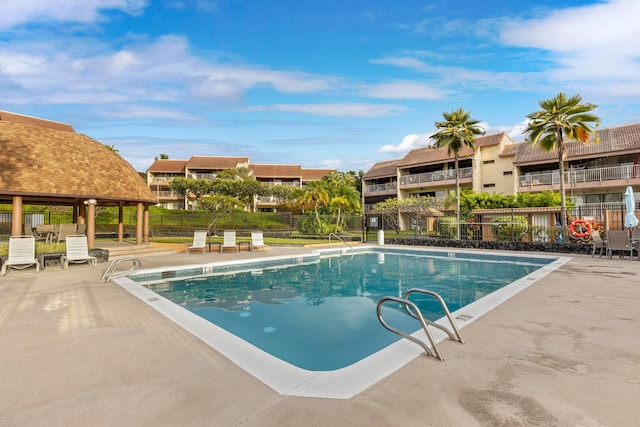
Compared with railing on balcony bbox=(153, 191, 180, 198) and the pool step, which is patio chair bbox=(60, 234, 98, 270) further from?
railing on balcony bbox=(153, 191, 180, 198)

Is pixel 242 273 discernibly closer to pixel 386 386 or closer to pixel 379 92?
pixel 386 386

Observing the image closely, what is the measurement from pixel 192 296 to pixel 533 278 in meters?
9.28

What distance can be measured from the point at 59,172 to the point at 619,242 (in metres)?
23.4

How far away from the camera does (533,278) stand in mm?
9430

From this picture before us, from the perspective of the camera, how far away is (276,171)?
180 feet

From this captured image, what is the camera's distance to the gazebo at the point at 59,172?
1341 cm

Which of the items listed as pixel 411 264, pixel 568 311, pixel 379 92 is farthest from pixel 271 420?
pixel 379 92

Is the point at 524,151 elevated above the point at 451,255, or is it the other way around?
the point at 524,151

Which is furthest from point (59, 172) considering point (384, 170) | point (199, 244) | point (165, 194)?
point (165, 194)

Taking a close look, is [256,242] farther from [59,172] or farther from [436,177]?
[436,177]

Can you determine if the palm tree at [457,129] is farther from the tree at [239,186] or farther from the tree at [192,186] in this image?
the tree at [192,186]

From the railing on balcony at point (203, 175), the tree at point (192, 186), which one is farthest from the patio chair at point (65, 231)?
the railing on balcony at point (203, 175)

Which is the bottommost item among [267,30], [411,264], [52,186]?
[411,264]

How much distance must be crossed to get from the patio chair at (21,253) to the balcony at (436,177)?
108ft
